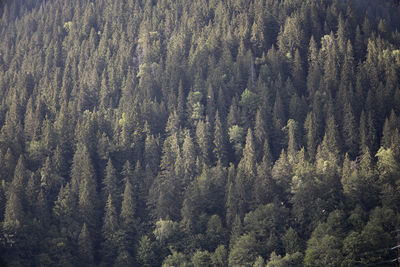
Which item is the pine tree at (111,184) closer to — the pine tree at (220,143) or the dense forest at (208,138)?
the dense forest at (208,138)

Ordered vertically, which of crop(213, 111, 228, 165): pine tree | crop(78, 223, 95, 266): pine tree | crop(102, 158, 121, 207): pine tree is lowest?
crop(78, 223, 95, 266): pine tree

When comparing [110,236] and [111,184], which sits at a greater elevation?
[111,184]

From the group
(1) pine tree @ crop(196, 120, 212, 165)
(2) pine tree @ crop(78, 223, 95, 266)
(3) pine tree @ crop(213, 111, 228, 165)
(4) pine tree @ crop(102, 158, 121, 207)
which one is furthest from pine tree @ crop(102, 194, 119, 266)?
(3) pine tree @ crop(213, 111, 228, 165)

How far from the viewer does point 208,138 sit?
128750 mm

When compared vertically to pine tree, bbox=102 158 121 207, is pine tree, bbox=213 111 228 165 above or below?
above

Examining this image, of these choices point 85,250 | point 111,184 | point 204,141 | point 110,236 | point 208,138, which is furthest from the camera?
point 208,138

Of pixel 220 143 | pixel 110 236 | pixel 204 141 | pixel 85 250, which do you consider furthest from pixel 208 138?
pixel 85 250

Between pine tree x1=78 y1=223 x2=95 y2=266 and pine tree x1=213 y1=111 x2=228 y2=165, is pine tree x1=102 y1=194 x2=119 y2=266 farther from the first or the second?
pine tree x1=213 y1=111 x2=228 y2=165

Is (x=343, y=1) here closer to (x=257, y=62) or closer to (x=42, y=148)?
(x=257, y=62)

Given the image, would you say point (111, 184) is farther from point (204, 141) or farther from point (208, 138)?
point (208, 138)

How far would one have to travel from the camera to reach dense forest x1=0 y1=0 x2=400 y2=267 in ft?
344

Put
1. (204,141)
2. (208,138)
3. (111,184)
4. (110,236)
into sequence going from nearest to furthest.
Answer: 1. (110,236)
2. (111,184)
3. (204,141)
4. (208,138)

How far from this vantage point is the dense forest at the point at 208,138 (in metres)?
105

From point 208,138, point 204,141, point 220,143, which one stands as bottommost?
point 220,143
